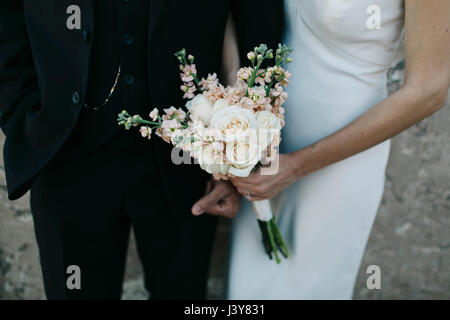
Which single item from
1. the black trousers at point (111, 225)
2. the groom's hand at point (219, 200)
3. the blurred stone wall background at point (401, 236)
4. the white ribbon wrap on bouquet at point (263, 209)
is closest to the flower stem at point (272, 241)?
the white ribbon wrap on bouquet at point (263, 209)

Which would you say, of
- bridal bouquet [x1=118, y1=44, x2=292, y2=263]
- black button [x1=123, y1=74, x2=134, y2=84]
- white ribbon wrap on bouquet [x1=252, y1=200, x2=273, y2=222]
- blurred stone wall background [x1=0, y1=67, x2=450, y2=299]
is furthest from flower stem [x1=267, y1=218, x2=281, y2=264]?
black button [x1=123, y1=74, x2=134, y2=84]

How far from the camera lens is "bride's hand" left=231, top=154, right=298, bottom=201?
4.51ft

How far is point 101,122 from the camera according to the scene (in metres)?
1.37

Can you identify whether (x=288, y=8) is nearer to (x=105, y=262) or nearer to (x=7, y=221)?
(x=105, y=262)

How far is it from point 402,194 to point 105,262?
5.19ft

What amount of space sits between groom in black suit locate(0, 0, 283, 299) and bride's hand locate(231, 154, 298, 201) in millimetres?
128

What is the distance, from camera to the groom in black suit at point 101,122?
127 centimetres

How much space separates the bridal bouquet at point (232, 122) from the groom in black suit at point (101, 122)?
0.63 feet

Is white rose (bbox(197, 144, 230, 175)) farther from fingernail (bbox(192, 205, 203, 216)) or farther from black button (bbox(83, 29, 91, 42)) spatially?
black button (bbox(83, 29, 91, 42))

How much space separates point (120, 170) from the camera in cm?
148

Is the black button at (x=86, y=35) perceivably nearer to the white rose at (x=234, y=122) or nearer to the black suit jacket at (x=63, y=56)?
the black suit jacket at (x=63, y=56)

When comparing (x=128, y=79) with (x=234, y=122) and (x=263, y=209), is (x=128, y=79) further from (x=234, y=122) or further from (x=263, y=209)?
(x=263, y=209)

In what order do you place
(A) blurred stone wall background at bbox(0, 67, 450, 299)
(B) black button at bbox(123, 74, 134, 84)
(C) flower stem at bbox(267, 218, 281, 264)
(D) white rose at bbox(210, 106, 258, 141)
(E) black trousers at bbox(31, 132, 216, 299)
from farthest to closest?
(A) blurred stone wall background at bbox(0, 67, 450, 299) < (C) flower stem at bbox(267, 218, 281, 264) < (E) black trousers at bbox(31, 132, 216, 299) < (B) black button at bbox(123, 74, 134, 84) < (D) white rose at bbox(210, 106, 258, 141)
